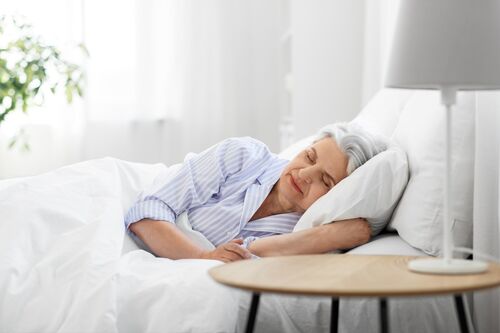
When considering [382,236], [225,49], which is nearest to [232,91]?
[225,49]

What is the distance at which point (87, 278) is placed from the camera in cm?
160

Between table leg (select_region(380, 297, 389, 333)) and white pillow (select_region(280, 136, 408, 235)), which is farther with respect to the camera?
white pillow (select_region(280, 136, 408, 235))

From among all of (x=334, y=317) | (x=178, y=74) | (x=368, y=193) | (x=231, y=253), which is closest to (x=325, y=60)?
(x=178, y=74)

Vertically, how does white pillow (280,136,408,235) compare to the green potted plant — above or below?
below

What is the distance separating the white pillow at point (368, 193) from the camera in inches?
72.6

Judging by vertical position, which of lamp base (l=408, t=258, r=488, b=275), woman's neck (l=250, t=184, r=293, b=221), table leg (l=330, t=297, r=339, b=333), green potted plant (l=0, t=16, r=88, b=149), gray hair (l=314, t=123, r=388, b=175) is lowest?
table leg (l=330, t=297, r=339, b=333)

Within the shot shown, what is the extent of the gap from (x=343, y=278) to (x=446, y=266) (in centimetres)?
18

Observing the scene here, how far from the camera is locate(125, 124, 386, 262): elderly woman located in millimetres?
1864

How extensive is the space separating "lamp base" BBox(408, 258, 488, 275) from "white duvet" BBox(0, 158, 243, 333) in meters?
Answer: 0.39

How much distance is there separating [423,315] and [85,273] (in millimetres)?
674

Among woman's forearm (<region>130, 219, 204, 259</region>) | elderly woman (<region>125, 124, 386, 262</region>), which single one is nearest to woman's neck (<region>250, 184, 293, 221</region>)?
elderly woman (<region>125, 124, 386, 262</region>)

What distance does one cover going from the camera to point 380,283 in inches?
48.2

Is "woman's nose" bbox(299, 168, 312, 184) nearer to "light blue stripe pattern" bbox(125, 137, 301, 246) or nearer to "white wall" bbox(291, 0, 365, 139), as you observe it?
"light blue stripe pattern" bbox(125, 137, 301, 246)

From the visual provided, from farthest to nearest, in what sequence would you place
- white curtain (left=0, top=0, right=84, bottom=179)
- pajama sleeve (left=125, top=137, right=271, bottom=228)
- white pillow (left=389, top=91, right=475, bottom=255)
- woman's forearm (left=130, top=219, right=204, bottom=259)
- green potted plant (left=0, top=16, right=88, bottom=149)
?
white curtain (left=0, top=0, right=84, bottom=179) < green potted plant (left=0, top=16, right=88, bottom=149) < pajama sleeve (left=125, top=137, right=271, bottom=228) < woman's forearm (left=130, top=219, right=204, bottom=259) < white pillow (left=389, top=91, right=475, bottom=255)
